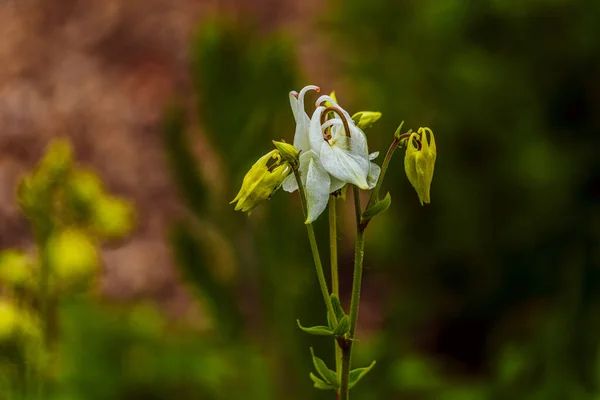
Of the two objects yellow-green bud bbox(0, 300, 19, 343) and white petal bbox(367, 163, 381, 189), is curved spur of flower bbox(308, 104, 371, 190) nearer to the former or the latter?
white petal bbox(367, 163, 381, 189)

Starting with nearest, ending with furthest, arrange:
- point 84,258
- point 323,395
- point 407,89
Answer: point 84,258, point 323,395, point 407,89

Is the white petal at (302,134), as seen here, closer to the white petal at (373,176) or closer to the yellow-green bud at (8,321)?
the white petal at (373,176)

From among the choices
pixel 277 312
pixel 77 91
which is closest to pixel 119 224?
pixel 277 312

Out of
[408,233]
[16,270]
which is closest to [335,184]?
[16,270]

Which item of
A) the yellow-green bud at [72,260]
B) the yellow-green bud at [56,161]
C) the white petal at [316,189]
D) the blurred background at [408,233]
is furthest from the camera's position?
the blurred background at [408,233]

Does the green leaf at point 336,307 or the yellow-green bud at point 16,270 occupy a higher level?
the yellow-green bud at point 16,270

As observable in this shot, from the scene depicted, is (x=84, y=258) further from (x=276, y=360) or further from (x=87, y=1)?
(x=87, y=1)

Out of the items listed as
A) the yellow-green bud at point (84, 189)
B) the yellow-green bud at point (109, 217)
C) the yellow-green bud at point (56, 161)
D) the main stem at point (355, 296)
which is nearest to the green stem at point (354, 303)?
the main stem at point (355, 296)
